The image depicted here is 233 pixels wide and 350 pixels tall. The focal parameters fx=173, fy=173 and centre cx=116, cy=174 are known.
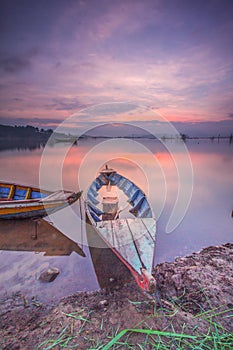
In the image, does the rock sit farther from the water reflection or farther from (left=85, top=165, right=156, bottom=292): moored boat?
(left=85, top=165, right=156, bottom=292): moored boat

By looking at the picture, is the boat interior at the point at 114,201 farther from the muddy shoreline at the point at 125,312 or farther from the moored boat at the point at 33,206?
the muddy shoreline at the point at 125,312

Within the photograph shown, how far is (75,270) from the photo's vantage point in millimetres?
4449

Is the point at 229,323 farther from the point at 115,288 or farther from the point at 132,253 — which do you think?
the point at 115,288

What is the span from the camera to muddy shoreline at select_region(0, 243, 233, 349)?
2.49m

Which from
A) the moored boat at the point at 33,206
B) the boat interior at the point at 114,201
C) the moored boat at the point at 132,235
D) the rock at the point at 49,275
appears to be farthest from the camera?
the boat interior at the point at 114,201

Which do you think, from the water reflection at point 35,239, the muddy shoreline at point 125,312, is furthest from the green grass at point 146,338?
the water reflection at point 35,239

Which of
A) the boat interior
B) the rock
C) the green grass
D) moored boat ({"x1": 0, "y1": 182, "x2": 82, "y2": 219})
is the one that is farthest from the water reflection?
the green grass

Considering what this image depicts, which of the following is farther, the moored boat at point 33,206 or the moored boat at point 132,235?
the moored boat at point 33,206

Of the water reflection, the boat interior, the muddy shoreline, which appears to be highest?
the boat interior

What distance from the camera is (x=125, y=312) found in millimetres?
2912

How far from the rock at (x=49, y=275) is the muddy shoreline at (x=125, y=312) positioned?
0.56 metres

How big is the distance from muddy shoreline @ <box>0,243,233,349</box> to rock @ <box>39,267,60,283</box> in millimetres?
564

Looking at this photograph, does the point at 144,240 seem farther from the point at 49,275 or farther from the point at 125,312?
the point at 49,275

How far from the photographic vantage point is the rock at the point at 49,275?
4043mm
